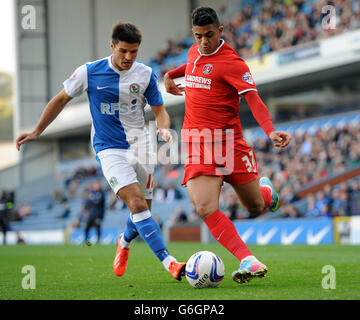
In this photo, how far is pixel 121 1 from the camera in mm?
40938

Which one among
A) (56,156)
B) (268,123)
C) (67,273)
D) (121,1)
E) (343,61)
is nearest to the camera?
(268,123)

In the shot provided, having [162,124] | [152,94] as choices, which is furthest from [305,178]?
[162,124]

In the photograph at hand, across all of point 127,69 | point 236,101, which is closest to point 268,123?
point 236,101

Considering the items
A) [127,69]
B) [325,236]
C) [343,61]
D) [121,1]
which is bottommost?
[325,236]

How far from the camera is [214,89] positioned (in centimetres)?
632

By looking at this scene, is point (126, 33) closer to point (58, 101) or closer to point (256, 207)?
point (58, 101)

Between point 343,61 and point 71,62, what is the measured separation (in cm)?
2267

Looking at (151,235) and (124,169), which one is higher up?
(124,169)

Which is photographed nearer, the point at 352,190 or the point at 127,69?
the point at 127,69

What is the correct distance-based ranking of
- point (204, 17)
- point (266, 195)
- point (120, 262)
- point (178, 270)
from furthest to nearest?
1. point (266, 195)
2. point (120, 262)
3. point (178, 270)
4. point (204, 17)

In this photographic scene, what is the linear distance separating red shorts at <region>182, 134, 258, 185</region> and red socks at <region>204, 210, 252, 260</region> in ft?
1.32

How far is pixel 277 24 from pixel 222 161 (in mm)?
21859
